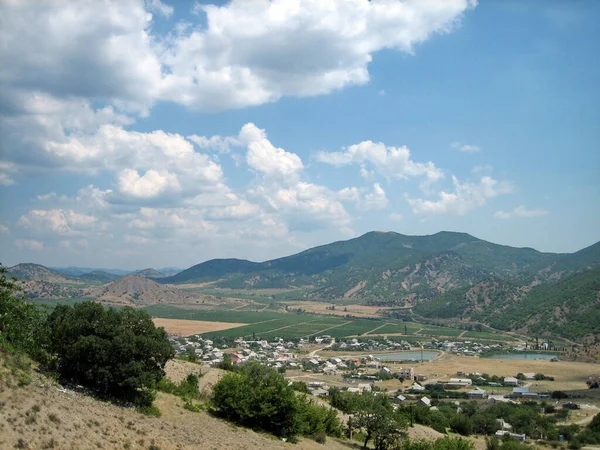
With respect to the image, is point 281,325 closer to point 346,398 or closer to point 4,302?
point 346,398

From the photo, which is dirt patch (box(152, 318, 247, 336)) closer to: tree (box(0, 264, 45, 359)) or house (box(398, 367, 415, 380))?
house (box(398, 367, 415, 380))

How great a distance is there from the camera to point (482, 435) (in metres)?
48.7

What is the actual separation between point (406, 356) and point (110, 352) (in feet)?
321

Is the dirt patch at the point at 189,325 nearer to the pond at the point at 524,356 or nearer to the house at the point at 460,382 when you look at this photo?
the house at the point at 460,382

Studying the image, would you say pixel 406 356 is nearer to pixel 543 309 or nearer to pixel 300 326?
pixel 300 326

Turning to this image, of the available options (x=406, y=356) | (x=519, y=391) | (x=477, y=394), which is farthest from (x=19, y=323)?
(x=406, y=356)

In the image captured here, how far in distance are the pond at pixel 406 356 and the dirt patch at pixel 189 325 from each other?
51.0 m

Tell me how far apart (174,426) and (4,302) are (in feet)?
35.5

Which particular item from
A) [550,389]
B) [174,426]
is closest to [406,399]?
[550,389]

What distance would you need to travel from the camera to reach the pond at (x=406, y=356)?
108 m

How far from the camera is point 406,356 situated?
112812mm

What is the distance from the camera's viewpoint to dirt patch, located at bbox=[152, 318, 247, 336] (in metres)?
133

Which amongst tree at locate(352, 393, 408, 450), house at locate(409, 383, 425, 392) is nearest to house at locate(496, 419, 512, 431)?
house at locate(409, 383, 425, 392)

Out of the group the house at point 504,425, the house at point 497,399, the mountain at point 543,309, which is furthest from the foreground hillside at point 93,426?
the mountain at point 543,309
